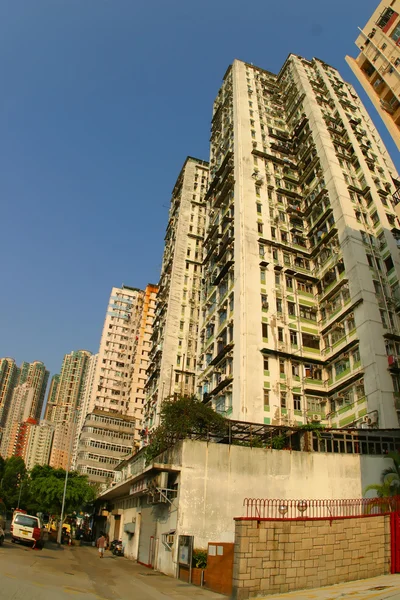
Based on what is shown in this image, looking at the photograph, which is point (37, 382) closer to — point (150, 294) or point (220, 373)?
point (150, 294)

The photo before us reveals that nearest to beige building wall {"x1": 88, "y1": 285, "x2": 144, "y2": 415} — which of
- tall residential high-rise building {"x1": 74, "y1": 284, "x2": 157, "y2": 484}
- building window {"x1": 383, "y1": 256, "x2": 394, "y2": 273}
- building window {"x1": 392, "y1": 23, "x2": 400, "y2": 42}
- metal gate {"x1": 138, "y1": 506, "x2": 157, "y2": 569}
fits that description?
tall residential high-rise building {"x1": 74, "y1": 284, "x2": 157, "y2": 484}

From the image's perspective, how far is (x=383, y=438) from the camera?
2733 cm

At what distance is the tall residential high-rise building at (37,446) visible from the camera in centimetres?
14700

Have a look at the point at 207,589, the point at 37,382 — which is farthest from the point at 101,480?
the point at 37,382

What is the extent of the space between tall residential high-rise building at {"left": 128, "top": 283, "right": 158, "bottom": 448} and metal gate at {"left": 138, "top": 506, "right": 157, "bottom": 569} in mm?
59701

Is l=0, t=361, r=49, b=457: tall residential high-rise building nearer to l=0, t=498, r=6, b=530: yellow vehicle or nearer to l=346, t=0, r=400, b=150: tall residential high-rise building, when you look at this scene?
l=0, t=498, r=6, b=530: yellow vehicle

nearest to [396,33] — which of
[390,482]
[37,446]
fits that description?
[390,482]

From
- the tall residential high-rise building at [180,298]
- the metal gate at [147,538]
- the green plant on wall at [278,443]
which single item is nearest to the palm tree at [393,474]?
the green plant on wall at [278,443]

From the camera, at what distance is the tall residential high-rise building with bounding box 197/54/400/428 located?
3375cm

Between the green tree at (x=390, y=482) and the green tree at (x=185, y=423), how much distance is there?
8.66m

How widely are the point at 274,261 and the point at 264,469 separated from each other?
910 inches

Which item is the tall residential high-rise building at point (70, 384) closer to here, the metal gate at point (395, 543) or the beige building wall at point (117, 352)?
the beige building wall at point (117, 352)

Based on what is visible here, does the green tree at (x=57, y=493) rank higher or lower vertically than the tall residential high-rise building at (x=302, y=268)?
lower

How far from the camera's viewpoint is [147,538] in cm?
2514
